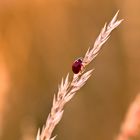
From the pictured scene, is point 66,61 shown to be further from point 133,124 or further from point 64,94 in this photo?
point 64,94

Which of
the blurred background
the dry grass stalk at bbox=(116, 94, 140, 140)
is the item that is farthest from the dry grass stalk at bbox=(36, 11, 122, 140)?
the blurred background

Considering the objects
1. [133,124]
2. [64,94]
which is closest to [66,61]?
[133,124]

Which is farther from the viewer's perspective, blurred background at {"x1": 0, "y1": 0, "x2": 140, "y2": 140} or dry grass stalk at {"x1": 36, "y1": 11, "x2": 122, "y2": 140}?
blurred background at {"x1": 0, "y1": 0, "x2": 140, "y2": 140}

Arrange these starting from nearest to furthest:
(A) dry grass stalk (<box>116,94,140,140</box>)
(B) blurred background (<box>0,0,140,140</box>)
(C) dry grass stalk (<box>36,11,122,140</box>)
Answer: (C) dry grass stalk (<box>36,11,122,140</box>)
(A) dry grass stalk (<box>116,94,140,140</box>)
(B) blurred background (<box>0,0,140,140</box>)

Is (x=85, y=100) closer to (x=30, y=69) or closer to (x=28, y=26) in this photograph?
(x=30, y=69)

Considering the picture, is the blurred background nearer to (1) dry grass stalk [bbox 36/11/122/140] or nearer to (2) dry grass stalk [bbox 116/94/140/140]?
(2) dry grass stalk [bbox 116/94/140/140]

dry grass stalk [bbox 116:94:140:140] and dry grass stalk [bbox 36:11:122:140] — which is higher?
dry grass stalk [bbox 36:11:122:140]

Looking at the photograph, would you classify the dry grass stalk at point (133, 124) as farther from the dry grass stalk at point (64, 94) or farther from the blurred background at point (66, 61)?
the blurred background at point (66, 61)

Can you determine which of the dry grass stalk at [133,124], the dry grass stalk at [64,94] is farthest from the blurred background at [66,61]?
the dry grass stalk at [64,94]
